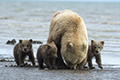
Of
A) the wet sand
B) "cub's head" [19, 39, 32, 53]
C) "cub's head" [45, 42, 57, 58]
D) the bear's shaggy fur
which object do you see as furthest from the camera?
"cub's head" [19, 39, 32, 53]

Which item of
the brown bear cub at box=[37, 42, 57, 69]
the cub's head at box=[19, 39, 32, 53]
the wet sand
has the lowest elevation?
A: the wet sand

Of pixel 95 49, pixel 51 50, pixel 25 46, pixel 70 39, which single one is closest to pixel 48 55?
pixel 51 50

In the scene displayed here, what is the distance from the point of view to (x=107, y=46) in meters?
12.5

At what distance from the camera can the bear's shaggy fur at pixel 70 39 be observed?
720 cm

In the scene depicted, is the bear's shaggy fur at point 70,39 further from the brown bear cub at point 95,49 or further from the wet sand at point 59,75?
the brown bear cub at point 95,49

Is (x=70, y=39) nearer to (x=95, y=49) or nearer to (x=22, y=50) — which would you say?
(x=95, y=49)

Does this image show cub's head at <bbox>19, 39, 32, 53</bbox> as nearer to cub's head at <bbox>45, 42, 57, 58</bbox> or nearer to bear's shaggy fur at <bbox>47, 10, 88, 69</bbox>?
bear's shaggy fur at <bbox>47, 10, 88, 69</bbox>

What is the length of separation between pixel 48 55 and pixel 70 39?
0.83m

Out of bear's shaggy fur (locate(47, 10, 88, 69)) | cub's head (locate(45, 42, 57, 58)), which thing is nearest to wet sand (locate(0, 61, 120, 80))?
bear's shaggy fur (locate(47, 10, 88, 69))

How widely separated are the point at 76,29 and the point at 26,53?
1.89 metres

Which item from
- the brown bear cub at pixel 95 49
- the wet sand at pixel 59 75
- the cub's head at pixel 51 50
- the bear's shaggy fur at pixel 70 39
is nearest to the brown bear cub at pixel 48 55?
the cub's head at pixel 51 50

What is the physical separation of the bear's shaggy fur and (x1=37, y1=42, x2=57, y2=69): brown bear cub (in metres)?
0.23

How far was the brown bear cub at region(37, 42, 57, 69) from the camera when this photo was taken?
7489 mm

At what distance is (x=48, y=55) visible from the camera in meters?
7.60
